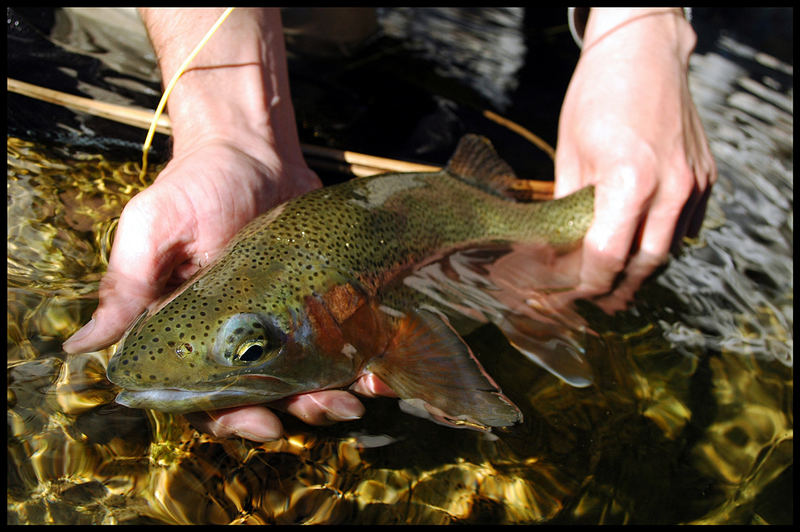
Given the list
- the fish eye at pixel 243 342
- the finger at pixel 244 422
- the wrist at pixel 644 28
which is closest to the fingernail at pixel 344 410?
the finger at pixel 244 422

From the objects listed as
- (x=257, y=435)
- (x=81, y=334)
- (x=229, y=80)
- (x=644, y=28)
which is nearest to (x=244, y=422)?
(x=257, y=435)

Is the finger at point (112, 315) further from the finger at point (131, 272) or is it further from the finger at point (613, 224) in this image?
the finger at point (613, 224)

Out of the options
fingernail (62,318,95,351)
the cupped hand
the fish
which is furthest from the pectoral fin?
fingernail (62,318,95,351)

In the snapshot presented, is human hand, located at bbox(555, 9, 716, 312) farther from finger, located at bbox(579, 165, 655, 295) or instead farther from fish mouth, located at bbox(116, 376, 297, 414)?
fish mouth, located at bbox(116, 376, 297, 414)

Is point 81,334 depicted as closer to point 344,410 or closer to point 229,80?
point 344,410
